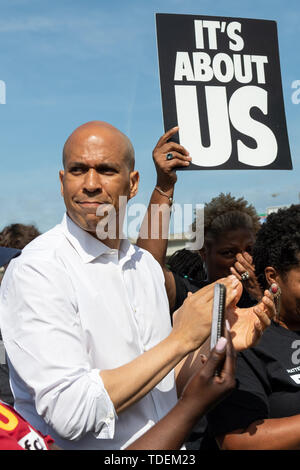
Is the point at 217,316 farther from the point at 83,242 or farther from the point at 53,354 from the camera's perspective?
the point at 83,242

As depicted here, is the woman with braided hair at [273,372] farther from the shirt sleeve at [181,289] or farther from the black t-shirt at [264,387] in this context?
the shirt sleeve at [181,289]

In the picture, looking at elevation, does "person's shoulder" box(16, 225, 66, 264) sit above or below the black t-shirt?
above

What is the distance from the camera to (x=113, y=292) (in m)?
1.87

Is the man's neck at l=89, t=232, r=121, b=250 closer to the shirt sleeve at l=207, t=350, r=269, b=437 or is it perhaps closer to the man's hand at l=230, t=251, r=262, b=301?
the shirt sleeve at l=207, t=350, r=269, b=437

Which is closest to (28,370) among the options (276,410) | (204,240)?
(276,410)

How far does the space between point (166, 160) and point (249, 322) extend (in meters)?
1.14

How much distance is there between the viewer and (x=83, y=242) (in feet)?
6.28

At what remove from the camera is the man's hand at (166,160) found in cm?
282

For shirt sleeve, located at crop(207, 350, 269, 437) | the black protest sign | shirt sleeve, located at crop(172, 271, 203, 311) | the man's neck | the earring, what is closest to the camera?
the man's neck

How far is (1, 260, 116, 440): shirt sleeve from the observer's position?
156 cm

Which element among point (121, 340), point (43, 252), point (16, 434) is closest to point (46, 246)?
point (43, 252)

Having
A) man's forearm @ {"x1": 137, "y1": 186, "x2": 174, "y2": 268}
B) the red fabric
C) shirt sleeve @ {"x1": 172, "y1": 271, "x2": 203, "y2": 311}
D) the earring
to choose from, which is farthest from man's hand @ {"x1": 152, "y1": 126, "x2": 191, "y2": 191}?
the red fabric

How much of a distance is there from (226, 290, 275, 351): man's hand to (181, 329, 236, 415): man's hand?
29 cm
